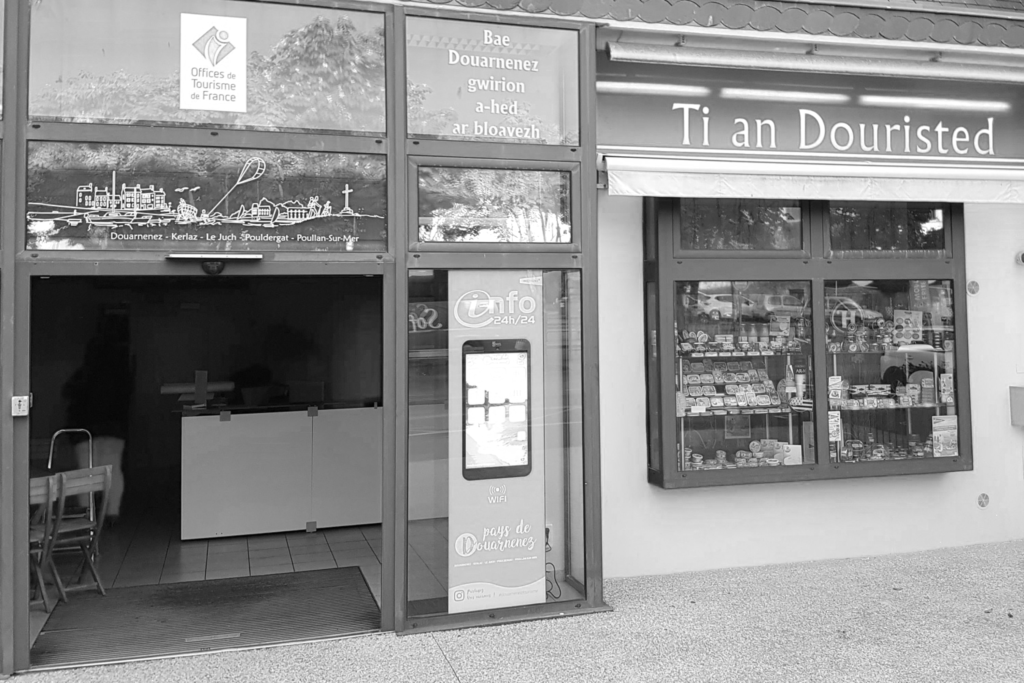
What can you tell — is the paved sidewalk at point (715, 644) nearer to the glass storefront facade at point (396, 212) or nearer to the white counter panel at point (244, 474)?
the glass storefront facade at point (396, 212)

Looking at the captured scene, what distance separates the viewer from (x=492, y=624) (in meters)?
5.07

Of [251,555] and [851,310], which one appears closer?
[851,310]

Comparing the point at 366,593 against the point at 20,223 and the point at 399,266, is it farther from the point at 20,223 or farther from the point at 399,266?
the point at 20,223

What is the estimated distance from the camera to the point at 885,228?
665 cm

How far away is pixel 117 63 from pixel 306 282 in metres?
7.60

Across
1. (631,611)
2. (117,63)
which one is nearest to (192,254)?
(117,63)

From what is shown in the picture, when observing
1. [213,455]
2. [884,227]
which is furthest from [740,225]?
[213,455]

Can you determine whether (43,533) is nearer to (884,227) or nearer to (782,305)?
(782,305)

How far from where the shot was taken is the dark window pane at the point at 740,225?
623 centimetres

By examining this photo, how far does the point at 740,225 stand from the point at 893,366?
5.65ft

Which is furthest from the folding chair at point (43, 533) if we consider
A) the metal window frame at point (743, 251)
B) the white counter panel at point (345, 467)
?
the metal window frame at point (743, 251)

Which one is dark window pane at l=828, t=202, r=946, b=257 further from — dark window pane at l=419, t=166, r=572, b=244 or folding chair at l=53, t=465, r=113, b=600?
folding chair at l=53, t=465, r=113, b=600

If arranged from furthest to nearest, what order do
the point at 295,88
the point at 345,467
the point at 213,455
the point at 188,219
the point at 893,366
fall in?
1. the point at 345,467
2. the point at 213,455
3. the point at 893,366
4. the point at 295,88
5. the point at 188,219

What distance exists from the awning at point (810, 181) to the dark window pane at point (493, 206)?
50 cm
